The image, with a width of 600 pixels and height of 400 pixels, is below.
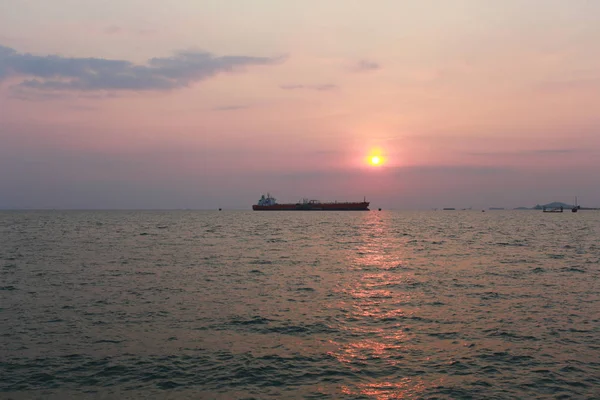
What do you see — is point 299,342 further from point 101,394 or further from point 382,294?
point 382,294

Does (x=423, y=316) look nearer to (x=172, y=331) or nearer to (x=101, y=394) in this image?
(x=172, y=331)

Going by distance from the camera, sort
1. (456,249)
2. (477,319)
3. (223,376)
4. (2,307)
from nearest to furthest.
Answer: (223,376) < (477,319) < (2,307) < (456,249)

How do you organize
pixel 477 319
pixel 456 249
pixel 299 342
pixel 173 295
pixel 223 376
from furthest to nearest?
pixel 456 249, pixel 173 295, pixel 477 319, pixel 299 342, pixel 223 376

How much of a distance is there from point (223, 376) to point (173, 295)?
561 inches

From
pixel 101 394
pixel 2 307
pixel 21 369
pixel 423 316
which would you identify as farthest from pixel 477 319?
pixel 2 307

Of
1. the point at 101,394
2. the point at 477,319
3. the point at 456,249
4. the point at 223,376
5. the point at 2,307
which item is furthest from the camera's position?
the point at 456,249

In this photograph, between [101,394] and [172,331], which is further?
[172,331]

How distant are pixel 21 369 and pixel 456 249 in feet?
168

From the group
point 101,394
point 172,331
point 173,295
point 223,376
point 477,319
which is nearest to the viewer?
point 101,394

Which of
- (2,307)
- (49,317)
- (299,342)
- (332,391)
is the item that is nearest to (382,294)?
(299,342)

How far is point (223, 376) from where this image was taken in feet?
48.9

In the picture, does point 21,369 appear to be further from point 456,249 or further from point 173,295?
point 456,249

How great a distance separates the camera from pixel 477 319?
22.2 meters

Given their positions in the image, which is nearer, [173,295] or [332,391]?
[332,391]
